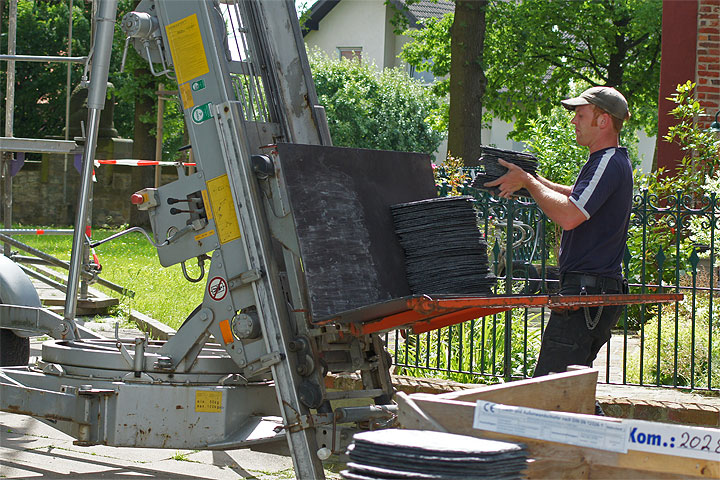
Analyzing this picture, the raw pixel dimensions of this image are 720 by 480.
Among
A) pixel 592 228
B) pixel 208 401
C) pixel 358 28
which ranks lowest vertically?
pixel 208 401

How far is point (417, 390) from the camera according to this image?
651 centimetres

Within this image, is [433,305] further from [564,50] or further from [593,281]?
[564,50]

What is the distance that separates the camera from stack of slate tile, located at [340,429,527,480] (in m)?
2.41

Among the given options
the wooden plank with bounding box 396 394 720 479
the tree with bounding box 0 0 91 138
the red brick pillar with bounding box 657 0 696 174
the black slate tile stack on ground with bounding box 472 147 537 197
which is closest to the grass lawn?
the black slate tile stack on ground with bounding box 472 147 537 197

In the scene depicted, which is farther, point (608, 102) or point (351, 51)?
point (351, 51)

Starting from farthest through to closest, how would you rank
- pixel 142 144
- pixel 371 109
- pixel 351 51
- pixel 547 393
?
pixel 351 51, pixel 371 109, pixel 142 144, pixel 547 393

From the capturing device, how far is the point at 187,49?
4.59 meters

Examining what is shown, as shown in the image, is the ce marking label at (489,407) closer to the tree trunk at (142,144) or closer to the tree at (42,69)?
the tree trunk at (142,144)

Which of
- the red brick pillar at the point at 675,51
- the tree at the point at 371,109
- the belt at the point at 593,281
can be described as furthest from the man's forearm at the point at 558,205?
the tree at the point at 371,109

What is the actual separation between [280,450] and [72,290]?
1674 millimetres

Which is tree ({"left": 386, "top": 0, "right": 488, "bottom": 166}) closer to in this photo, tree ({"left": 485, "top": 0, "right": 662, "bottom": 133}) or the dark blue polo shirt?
tree ({"left": 485, "top": 0, "right": 662, "bottom": 133})

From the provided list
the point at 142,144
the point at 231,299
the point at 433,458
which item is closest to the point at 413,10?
the point at 142,144

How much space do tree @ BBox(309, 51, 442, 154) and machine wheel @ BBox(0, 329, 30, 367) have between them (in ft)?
95.7

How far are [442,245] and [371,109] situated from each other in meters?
31.7
